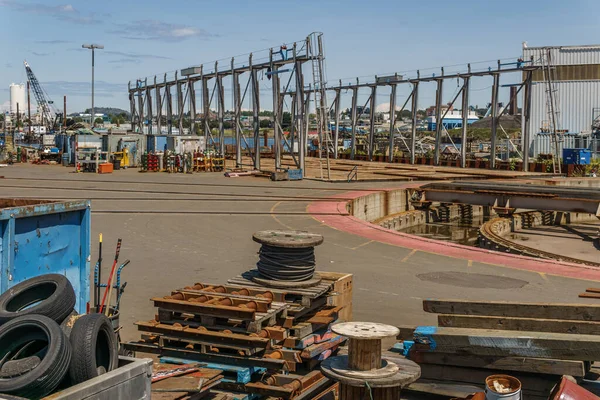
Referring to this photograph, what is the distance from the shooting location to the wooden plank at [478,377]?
24.7ft

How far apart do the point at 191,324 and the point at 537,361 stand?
4032mm

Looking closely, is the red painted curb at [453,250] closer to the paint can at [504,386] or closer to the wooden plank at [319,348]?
the wooden plank at [319,348]

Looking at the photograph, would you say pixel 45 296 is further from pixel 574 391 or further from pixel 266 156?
pixel 266 156

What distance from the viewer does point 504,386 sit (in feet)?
22.6

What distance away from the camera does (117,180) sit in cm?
3862

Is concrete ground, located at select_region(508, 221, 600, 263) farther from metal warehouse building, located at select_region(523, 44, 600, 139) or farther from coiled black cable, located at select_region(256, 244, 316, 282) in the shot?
metal warehouse building, located at select_region(523, 44, 600, 139)

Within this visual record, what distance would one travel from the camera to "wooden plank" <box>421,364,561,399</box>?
7.53 m

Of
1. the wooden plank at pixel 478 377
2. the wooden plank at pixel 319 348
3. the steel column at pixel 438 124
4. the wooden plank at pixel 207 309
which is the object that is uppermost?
the steel column at pixel 438 124

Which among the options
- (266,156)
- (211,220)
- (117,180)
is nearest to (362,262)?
(211,220)

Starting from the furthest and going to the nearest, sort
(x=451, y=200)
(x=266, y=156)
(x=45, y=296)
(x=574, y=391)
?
(x=266, y=156) → (x=451, y=200) → (x=45, y=296) → (x=574, y=391)

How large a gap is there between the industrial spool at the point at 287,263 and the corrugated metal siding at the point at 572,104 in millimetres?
59067

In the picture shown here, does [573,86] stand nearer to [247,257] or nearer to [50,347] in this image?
[247,257]

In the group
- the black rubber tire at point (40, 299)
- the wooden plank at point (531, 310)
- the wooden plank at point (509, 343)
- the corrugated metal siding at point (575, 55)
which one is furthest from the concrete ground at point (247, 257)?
the corrugated metal siding at point (575, 55)

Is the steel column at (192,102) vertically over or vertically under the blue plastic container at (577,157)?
over
